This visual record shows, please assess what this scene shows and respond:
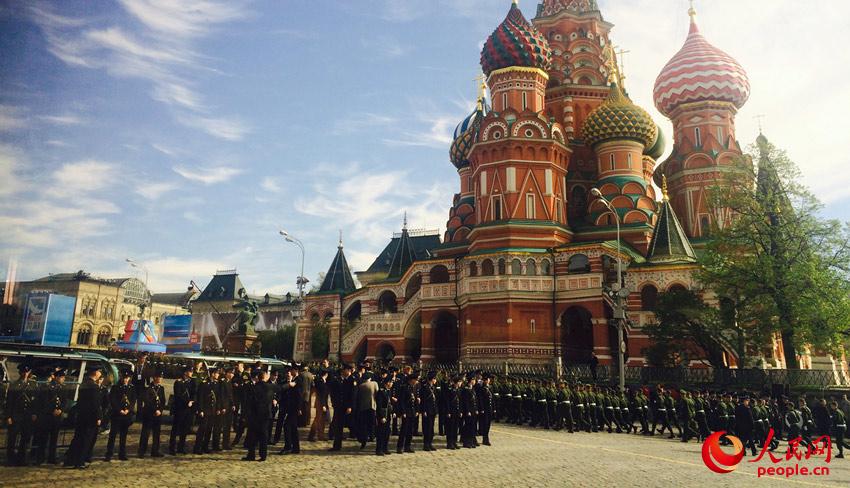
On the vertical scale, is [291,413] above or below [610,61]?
below

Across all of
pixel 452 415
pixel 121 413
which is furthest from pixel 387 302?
pixel 121 413

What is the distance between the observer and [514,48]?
39.6m

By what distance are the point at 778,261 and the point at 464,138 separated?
1126 inches

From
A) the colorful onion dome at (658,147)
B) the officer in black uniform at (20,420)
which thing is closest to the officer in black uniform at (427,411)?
the officer in black uniform at (20,420)

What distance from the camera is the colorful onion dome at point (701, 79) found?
4325cm

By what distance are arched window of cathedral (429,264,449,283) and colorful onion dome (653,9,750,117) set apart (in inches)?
816

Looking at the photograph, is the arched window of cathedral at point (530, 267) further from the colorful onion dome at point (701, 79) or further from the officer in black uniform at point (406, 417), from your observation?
the officer in black uniform at point (406, 417)

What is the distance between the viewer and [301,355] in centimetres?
4516

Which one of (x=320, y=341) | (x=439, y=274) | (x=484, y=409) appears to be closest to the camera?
(x=484, y=409)

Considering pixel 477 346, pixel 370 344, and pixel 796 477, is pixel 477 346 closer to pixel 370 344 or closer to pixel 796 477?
pixel 370 344

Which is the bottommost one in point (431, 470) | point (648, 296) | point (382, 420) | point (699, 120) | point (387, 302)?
point (431, 470)

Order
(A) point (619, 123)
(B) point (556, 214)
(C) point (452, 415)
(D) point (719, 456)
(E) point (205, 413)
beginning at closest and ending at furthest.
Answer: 1. (E) point (205, 413)
2. (C) point (452, 415)
3. (D) point (719, 456)
4. (B) point (556, 214)
5. (A) point (619, 123)

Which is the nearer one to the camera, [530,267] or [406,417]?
[406,417]

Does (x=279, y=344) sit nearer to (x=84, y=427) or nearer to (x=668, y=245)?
(x=668, y=245)
